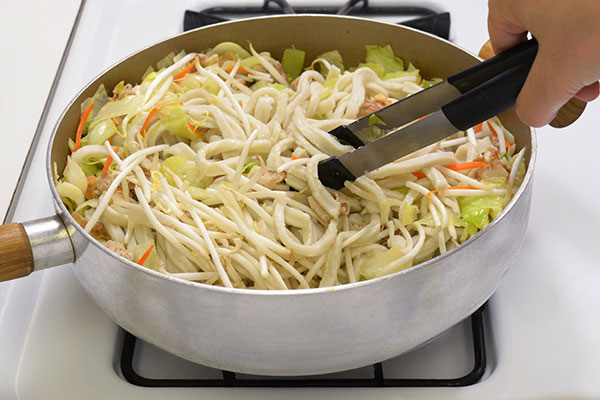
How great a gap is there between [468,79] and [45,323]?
30.1 inches

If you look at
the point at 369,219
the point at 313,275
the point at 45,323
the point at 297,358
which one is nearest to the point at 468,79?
the point at 369,219

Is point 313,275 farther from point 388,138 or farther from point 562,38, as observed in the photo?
point 562,38

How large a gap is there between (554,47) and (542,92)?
0.06m

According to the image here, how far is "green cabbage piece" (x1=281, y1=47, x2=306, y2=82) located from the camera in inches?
59.7

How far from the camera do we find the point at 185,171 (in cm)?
124

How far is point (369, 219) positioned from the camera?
1.19 metres

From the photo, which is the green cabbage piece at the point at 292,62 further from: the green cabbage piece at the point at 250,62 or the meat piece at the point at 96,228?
the meat piece at the point at 96,228

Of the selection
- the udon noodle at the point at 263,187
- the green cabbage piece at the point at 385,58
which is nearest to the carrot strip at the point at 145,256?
the udon noodle at the point at 263,187

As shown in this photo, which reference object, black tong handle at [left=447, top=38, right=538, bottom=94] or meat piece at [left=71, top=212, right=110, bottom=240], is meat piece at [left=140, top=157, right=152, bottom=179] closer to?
meat piece at [left=71, top=212, right=110, bottom=240]

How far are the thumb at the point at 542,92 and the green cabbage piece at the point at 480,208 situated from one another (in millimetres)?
202

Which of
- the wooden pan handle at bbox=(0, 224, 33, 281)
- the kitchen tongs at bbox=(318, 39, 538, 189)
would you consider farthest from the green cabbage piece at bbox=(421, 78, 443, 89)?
the wooden pan handle at bbox=(0, 224, 33, 281)

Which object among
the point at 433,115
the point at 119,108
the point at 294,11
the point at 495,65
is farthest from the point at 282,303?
the point at 294,11

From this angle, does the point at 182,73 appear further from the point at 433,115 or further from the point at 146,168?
the point at 433,115

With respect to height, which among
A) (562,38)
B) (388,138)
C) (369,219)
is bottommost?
(369,219)
